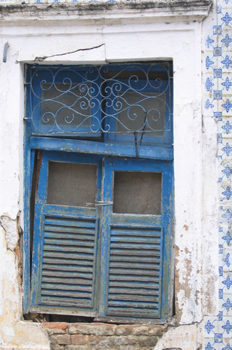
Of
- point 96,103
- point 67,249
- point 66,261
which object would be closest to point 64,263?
point 66,261

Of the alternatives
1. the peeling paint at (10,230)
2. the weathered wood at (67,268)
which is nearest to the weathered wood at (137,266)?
the weathered wood at (67,268)

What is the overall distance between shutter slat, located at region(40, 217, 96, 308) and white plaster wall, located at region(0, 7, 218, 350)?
277mm

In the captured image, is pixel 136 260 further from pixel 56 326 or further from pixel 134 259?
pixel 56 326

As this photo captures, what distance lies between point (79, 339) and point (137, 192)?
136 cm

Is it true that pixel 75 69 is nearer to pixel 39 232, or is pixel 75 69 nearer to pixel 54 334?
pixel 39 232

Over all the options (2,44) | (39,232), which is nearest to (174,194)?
(39,232)

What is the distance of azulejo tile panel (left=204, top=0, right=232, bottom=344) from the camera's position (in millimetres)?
2648

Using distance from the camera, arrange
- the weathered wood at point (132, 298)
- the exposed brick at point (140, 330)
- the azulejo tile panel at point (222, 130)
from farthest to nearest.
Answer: the weathered wood at point (132, 298), the exposed brick at point (140, 330), the azulejo tile panel at point (222, 130)

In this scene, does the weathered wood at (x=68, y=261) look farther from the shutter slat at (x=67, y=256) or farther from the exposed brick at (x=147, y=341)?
the exposed brick at (x=147, y=341)

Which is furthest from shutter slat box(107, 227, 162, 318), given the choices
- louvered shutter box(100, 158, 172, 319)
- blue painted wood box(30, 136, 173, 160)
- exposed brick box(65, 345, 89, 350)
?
blue painted wood box(30, 136, 173, 160)

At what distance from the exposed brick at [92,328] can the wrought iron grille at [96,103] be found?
1629 millimetres

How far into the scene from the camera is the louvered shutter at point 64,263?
9.57 feet

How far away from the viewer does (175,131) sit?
8.87ft

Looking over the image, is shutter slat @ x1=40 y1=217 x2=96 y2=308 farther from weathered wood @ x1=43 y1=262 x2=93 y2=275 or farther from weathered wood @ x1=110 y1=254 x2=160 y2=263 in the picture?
weathered wood @ x1=110 y1=254 x2=160 y2=263
